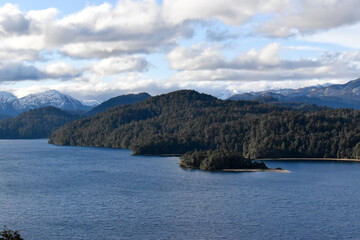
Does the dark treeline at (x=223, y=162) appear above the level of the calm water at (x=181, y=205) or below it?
above

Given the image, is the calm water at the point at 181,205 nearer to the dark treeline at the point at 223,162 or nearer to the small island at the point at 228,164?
the small island at the point at 228,164

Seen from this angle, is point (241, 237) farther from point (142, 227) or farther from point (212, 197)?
point (212, 197)

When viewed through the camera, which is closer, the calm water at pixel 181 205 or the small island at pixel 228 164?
the calm water at pixel 181 205

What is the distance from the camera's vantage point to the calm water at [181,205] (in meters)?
85.1

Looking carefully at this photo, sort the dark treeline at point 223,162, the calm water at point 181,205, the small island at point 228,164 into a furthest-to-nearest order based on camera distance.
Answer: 1. the dark treeline at point 223,162
2. the small island at point 228,164
3. the calm water at point 181,205

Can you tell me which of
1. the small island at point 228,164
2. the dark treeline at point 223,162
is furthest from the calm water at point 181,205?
the dark treeline at point 223,162

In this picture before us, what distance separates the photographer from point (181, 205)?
10794 centimetres

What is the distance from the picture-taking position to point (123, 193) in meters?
125

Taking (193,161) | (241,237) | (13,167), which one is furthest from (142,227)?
(13,167)

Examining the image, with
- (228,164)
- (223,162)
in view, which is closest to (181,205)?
(223,162)

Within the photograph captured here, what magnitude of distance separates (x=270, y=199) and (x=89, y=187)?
54.0 m

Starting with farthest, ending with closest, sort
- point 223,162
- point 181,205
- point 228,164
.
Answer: point 228,164
point 223,162
point 181,205

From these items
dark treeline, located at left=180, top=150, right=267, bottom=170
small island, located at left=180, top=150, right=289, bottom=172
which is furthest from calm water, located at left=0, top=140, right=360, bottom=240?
dark treeline, located at left=180, top=150, right=267, bottom=170

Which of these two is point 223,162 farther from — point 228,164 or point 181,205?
point 181,205
